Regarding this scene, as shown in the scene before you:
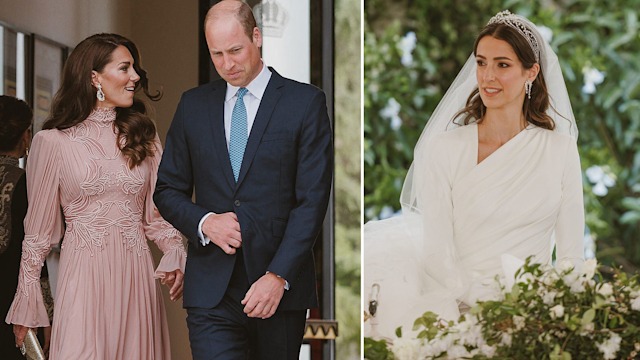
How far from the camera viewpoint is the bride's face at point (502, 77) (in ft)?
14.0

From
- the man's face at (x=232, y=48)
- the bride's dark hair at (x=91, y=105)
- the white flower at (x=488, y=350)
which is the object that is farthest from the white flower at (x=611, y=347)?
the bride's dark hair at (x=91, y=105)

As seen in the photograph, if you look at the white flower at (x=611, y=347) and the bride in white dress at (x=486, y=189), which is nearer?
the white flower at (x=611, y=347)

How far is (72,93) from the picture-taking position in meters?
4.00

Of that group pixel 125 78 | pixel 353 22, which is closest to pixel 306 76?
pixel 353 22

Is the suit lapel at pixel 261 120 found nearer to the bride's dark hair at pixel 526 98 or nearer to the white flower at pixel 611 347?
the bride's dark hair at pixel 526 98

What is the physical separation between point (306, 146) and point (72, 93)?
3.05 feet

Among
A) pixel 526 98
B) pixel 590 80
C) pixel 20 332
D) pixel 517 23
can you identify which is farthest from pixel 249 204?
pixel 590 80

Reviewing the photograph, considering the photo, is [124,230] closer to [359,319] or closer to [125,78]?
[125,78]

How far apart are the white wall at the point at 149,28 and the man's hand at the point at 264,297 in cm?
160

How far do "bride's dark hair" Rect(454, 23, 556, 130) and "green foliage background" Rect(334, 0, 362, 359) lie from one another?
0.49m

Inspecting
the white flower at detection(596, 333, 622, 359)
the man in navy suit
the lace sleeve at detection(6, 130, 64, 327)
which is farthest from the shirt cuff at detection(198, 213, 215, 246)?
the white flower at detection(596, 333, 622, 359)

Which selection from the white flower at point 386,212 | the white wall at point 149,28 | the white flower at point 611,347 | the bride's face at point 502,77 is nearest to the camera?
the white flower at point 611,347

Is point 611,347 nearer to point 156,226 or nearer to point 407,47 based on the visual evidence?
point 407,47

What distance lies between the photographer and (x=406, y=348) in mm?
4398
